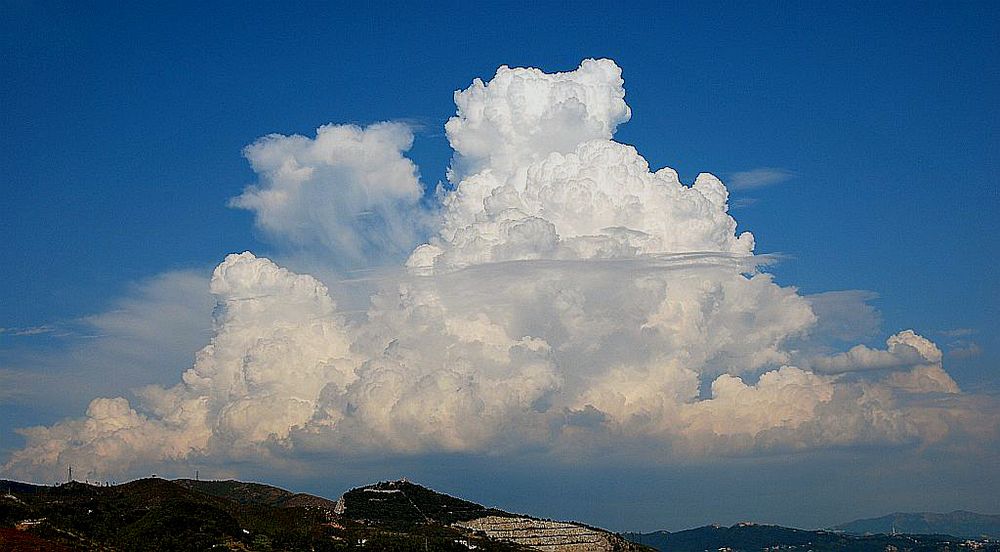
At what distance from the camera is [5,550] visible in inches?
7308

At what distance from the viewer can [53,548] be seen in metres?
194

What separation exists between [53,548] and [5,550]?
34.0 feet
